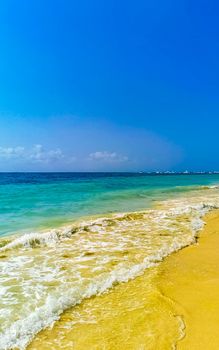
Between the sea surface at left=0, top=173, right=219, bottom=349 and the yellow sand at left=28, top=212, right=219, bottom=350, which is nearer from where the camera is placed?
the yellow sand at left=28, top=212, right=219, bottom=350

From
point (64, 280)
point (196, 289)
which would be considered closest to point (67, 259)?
point (64, 280)

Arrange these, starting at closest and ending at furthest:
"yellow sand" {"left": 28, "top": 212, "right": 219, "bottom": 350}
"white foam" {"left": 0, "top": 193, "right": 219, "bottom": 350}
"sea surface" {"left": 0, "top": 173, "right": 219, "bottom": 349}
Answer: "yellow sand" {"left": 28, "top": 212, "right": 219, "bottom": 350} < "white foam" {"left": 0, "top": 193, "right": 219, "bottom": 350} < "sea surface" {"left": 0, "top": 173, "right": 219, "bottom": 349}

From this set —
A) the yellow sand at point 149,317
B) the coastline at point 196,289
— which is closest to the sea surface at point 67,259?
the yellow sand at point 149,317

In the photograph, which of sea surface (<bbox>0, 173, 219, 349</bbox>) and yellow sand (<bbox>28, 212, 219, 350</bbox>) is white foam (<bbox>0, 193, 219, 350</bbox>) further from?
yellow sand (<bbox>28, 212, 219, 350</bbox>)

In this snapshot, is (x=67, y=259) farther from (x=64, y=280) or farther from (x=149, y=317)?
(x=149, y=317)

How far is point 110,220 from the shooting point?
49.1 ft

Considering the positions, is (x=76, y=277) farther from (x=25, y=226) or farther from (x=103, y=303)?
(x=25, y=226)

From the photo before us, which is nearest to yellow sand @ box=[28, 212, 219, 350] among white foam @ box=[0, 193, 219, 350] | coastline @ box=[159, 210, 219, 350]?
coastline @ box=[159, 210, 219, 350]

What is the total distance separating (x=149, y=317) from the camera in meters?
5.22

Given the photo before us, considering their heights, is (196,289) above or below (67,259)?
above

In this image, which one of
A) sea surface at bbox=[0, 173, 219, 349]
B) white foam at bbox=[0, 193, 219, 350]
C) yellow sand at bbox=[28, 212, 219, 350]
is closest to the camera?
yellow sand at bbox=[28, 212, 219, 350]

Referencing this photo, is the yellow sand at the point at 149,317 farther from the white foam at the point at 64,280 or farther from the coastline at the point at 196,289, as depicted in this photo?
the white foam at the point at 64,280

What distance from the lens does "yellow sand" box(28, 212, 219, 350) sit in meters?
4.47

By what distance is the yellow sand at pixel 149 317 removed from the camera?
447 cm
